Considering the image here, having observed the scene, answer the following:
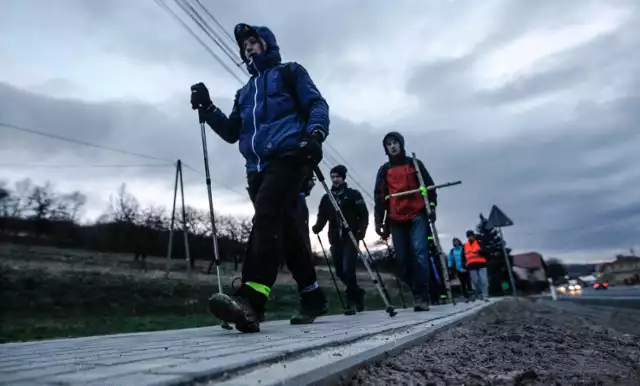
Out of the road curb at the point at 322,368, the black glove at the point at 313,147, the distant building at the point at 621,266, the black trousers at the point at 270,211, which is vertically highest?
the distant building at the point at 621,266

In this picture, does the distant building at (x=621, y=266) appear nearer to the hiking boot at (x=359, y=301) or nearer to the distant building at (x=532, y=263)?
the distant building at (x=532, y=263)

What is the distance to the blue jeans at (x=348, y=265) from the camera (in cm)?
741

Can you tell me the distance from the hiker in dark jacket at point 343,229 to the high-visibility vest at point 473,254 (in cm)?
538

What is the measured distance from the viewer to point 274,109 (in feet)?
12.4

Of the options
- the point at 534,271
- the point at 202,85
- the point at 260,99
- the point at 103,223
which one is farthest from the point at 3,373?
the point at 534,271

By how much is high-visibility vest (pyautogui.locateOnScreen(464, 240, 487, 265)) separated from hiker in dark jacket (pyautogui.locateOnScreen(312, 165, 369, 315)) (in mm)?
5376

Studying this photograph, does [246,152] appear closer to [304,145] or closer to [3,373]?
[304,145]

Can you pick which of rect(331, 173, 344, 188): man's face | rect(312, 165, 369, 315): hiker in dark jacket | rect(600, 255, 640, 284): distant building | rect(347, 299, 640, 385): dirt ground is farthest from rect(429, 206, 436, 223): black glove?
rect(600, 255, 640, 284): distant building

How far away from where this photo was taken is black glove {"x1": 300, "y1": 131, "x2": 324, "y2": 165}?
3.43 meters

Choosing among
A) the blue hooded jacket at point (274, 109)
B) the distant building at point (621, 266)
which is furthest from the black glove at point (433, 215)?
the distant building at point (621, 266)

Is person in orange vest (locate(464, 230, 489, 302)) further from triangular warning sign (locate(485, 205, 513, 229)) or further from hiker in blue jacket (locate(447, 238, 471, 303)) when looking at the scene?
triangular warning sign (locate(485, 205, 513, 229))

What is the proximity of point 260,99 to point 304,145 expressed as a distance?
65cm

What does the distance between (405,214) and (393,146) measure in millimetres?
1052

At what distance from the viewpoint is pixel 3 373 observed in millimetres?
1558
